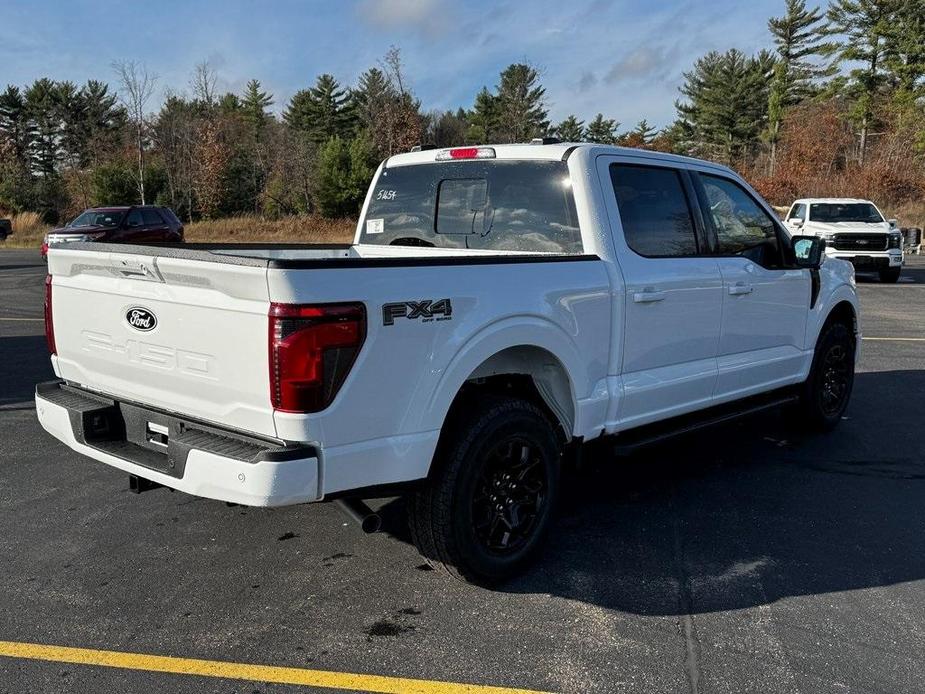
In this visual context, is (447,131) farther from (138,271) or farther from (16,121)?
(138,271)

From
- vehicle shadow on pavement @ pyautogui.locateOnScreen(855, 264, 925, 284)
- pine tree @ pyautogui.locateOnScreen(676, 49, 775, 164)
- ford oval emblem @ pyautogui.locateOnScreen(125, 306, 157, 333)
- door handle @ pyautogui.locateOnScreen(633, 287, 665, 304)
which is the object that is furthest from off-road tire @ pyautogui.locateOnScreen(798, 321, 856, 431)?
pine tree @ pyautogui.locateOnScreen(676, 49, 775, 164)

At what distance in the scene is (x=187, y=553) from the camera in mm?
3900

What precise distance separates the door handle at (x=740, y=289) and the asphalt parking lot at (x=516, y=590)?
1209 millimetres

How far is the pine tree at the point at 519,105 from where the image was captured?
57938 mm

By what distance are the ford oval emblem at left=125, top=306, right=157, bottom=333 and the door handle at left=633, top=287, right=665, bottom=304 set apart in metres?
2.32

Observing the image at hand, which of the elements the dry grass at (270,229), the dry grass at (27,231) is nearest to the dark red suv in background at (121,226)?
the dry grass at (270,229)

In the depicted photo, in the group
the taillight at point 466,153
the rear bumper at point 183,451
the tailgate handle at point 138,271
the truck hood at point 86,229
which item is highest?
the taillight at point 466,153

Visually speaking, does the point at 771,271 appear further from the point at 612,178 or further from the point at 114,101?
the point at 114,101

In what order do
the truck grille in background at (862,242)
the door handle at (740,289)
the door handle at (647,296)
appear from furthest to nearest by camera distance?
the truck grille in background at (862,242), the door handle at (740,289), the door handle at (647,296)

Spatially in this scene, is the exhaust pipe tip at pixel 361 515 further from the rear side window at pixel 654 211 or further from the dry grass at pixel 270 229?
the dry grass at pixel 270 229

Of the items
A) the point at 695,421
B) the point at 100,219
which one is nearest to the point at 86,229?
the point at 100,219

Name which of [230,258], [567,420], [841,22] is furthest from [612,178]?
[841,22]

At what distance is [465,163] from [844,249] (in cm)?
1628

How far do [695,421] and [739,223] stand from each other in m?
1.36
